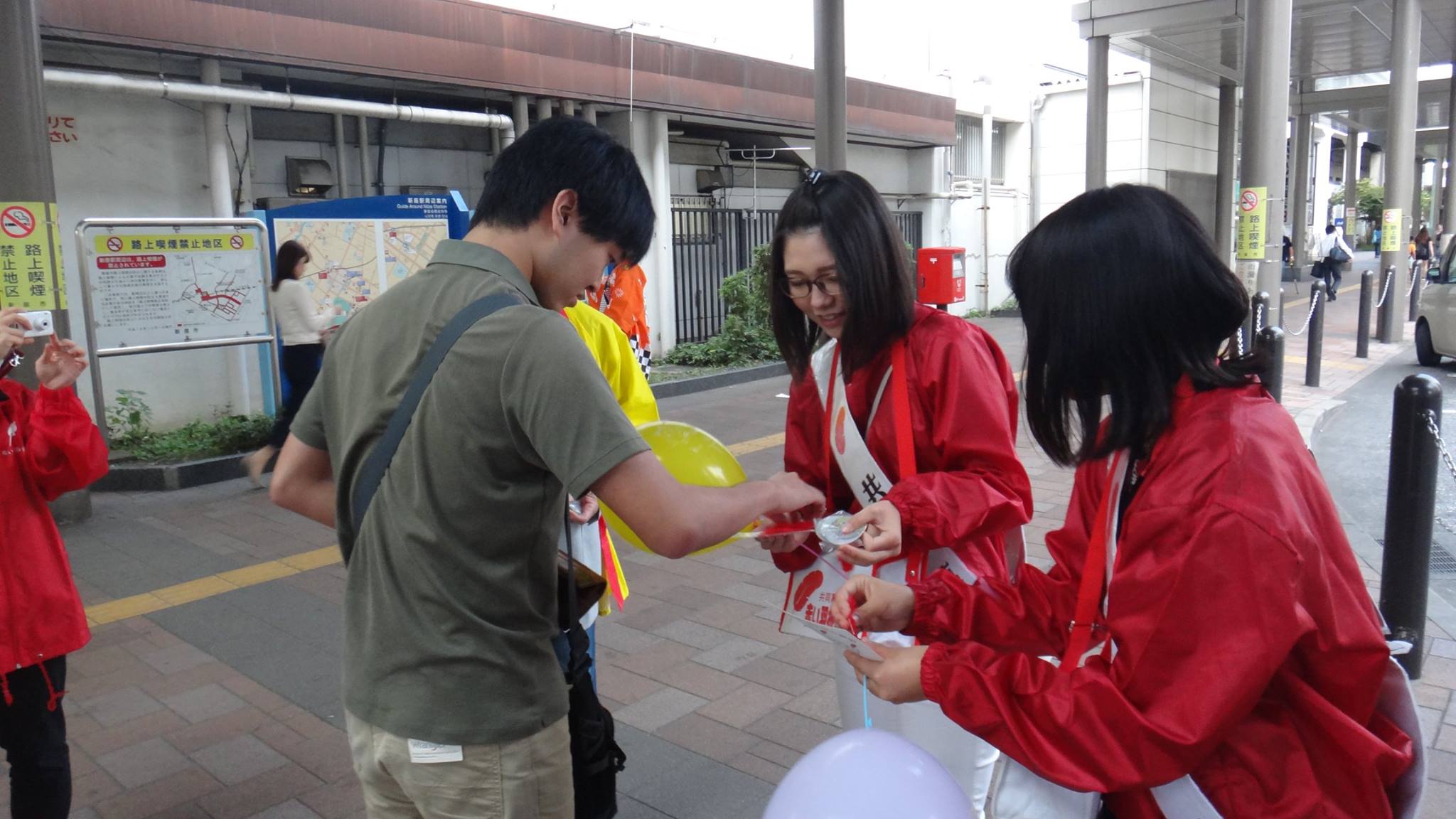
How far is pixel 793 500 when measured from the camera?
5.96ft

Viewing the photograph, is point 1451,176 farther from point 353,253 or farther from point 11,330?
point 11,330

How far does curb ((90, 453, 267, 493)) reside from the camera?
24.3 ft

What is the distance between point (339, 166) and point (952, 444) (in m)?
9.40

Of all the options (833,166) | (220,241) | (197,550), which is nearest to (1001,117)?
(833,166)

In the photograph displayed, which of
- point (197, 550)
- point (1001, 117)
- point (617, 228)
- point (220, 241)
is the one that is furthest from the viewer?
point (1001, 117)

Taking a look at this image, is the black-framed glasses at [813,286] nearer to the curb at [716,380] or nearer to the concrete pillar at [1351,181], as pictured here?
the curb at [716,380]

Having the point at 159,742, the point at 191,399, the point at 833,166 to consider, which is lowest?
the point at 159,742

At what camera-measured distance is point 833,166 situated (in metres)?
9.02

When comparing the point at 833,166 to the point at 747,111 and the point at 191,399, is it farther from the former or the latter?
the point at 191,399

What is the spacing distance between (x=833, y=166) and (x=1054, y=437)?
781cm

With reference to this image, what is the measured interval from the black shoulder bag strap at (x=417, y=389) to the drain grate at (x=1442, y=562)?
554 cm

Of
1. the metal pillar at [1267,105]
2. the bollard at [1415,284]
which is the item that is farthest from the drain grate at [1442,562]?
the bollard at [1415,284]

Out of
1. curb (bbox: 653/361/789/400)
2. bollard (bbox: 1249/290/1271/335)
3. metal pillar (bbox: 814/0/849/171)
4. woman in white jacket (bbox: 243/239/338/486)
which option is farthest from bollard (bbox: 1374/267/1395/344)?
woman in white jacket (bbox: 243/239/338/486)

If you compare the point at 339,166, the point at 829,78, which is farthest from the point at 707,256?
the point at 829,78
